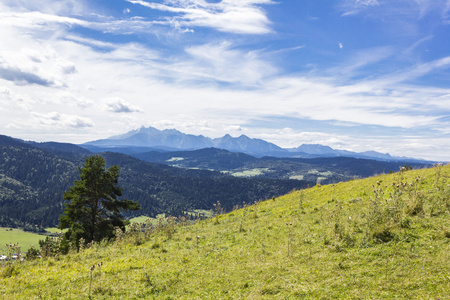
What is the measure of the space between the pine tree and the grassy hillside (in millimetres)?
13460

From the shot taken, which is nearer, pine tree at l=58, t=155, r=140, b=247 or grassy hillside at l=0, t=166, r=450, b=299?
grassy hillside at l=0, t=166, r=450, b=299

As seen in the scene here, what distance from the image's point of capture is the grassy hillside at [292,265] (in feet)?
22.2

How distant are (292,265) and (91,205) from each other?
25.8 m

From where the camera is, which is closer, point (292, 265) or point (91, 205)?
point (292, 265)

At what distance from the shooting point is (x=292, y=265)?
344 inches

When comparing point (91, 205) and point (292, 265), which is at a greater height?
point (292, 265)

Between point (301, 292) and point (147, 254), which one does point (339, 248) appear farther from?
point (147, 254)

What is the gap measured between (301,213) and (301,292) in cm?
944

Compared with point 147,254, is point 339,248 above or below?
above

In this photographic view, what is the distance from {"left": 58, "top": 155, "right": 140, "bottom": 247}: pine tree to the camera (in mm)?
26016

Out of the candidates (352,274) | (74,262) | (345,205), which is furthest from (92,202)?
(352,274)

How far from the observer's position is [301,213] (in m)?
16.0

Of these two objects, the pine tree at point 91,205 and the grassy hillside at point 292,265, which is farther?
the pine tree at point 91,205

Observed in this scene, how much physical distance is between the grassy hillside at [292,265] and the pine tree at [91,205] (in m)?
13.5
